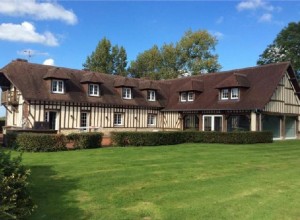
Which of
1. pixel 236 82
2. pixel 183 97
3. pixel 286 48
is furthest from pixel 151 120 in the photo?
pixel 286 48

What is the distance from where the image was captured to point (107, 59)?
1976 inches

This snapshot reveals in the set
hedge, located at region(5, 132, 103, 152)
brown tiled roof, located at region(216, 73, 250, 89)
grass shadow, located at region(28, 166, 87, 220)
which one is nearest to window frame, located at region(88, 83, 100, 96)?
brown tiled roof, located at region(216, 73, 250, 89)

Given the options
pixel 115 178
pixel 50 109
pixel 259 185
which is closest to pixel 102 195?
pixel 115 178

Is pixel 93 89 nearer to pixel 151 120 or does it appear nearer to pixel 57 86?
pixel 57 86

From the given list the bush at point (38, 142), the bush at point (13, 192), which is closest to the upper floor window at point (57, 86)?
the bush at point (38, 142)

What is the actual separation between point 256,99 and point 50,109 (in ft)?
46.3

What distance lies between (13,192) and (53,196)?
2077 millimetres

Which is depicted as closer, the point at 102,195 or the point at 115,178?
the point at 102,195

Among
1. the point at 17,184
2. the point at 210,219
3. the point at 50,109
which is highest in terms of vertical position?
the point at 50,109

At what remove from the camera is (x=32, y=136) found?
49.5 ft

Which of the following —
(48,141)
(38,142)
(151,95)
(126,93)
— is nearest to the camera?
(38,142)

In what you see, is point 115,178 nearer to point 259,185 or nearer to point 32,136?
point 259,185

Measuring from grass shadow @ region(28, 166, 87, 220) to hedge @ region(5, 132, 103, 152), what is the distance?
561 centimetres

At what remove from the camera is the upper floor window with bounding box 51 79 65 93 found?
25136mm
